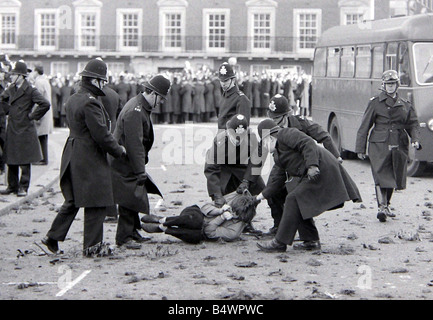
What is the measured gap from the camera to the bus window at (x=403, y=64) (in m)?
18.1

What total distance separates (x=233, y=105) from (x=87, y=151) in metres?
3.30

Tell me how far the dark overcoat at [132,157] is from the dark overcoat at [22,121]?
4.23m

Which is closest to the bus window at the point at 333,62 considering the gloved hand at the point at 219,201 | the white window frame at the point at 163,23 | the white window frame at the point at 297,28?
the gloved hand at the point at 219,201

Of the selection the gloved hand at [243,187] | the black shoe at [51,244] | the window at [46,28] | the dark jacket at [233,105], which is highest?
the window at [46,28]

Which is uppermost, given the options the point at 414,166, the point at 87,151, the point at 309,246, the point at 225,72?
the point at 225,72

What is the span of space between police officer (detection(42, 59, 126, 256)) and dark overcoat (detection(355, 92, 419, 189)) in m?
4.56

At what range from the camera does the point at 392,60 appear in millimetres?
18922

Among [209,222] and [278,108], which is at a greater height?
[278,108]

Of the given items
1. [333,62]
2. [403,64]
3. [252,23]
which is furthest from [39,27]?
[403,64]

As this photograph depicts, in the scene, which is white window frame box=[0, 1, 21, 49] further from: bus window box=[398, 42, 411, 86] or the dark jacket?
the dark jacket

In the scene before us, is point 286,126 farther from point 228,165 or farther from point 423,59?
point 423,59

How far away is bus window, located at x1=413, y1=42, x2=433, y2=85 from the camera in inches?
709

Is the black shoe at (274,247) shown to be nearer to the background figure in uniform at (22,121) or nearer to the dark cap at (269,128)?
the dark cap at (269,128)

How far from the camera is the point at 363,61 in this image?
2077 cm
